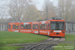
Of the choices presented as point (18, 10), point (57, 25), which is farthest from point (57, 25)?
point (18, 10)

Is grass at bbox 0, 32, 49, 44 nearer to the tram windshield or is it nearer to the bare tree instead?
the tram windshield

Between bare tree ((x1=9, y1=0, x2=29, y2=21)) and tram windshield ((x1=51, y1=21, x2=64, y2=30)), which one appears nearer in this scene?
tram windshield ((x1=51, y1=21, x2=64, y2=30))

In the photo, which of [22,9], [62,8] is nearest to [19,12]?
[22,9]

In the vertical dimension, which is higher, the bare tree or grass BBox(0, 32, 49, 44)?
the bare tree

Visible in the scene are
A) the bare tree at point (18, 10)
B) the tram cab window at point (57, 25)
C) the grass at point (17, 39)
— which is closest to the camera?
the grass at point (17, 39)

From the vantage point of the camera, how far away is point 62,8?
52500 millimetres

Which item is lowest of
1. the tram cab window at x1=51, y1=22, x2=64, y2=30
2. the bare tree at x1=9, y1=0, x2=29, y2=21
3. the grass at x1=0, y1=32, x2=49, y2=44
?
the grass at x1=0, y1=32, x2=49, y2=44

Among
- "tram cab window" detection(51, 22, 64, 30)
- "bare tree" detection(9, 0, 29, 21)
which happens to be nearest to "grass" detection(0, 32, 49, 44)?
"tram cab window" detection(51, 22, 64, 30)

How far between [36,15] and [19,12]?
8343 millimetres

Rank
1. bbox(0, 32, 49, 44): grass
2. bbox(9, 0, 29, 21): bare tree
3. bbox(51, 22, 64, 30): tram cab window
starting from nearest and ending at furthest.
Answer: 1. bbox(0, 32, 49, 44): grass
2. bbox(51, 22, 64, 30): tram cab window
3. bbox(9, 0, 29, 21): bare tree

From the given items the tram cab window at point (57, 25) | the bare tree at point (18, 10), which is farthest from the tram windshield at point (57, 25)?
the bare tree at point (18, 10)

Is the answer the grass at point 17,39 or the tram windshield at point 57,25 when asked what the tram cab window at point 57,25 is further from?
the grass at point 17,39

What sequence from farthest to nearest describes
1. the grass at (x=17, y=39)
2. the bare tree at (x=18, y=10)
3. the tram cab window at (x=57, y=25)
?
the bare tree at (x=18, y=10) < the tram cab window at (x=57, y=25) < the grass at (x=17, y=39)

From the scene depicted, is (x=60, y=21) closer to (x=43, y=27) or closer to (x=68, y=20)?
(x=43, y=27)
